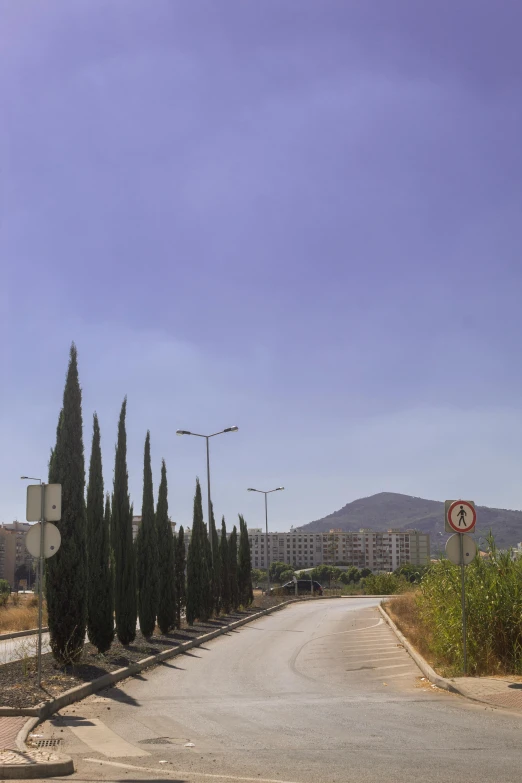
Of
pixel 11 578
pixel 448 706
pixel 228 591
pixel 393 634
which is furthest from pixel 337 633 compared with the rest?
pixel 11 578

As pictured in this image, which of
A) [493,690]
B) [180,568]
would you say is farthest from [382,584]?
[493,690]

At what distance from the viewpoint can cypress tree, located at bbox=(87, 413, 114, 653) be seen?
17.4 meters

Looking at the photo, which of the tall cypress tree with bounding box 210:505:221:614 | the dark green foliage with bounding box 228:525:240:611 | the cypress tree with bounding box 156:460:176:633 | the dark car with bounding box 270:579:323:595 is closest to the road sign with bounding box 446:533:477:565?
the cypress tree with bounding box 156:460:176:633

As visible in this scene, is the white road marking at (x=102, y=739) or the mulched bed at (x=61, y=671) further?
the mulched bed at (x=61, y=671)

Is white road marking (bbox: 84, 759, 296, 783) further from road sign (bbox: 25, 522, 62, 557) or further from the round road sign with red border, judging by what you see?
the round road sign with red border

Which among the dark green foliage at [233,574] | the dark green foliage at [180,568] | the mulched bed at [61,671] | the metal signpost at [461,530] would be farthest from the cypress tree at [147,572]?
the dark green foliage at [233,574]

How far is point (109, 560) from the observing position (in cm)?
1819

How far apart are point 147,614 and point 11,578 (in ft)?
403

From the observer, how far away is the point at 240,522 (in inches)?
1794

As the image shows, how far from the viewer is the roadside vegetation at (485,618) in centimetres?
1434

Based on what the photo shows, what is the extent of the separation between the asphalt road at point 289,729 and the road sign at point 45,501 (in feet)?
9.66

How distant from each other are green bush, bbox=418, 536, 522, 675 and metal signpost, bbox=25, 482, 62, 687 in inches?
297

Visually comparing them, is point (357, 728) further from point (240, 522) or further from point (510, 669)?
point (240, 522)

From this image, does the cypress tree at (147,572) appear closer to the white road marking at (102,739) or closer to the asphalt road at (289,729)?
the asphalt road at (289,729)
